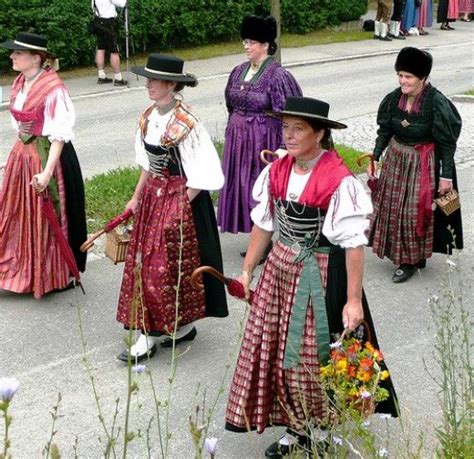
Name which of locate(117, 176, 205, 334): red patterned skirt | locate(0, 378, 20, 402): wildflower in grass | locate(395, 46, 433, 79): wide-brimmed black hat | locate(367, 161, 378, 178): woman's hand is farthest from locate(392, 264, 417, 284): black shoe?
locate(0, 378, 20, 402): wildflower in grass

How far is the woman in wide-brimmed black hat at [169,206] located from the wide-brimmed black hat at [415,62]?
1644 mm

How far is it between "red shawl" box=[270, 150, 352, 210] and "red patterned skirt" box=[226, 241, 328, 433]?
252 mm

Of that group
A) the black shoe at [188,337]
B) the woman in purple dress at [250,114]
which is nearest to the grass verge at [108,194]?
the woman in purple dress at [250,114]

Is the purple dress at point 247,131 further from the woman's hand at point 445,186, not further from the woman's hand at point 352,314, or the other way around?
the woman's hand at point 352,314

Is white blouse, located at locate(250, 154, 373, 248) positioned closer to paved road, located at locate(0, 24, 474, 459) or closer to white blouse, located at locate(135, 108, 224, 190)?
paved road, located at locate(0, 24, 474, 459)

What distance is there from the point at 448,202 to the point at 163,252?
221 cm

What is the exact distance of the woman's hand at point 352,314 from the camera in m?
4.13

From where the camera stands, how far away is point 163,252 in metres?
5.28

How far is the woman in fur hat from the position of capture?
639 centimetres

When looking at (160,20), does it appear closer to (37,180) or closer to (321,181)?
(37,180)

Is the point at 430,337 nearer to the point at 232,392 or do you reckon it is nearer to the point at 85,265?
the point at 232,392

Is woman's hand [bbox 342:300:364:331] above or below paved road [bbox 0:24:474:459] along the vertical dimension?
above

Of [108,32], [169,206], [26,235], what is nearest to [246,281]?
[169,206]

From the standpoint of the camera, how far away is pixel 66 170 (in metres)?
6.36
